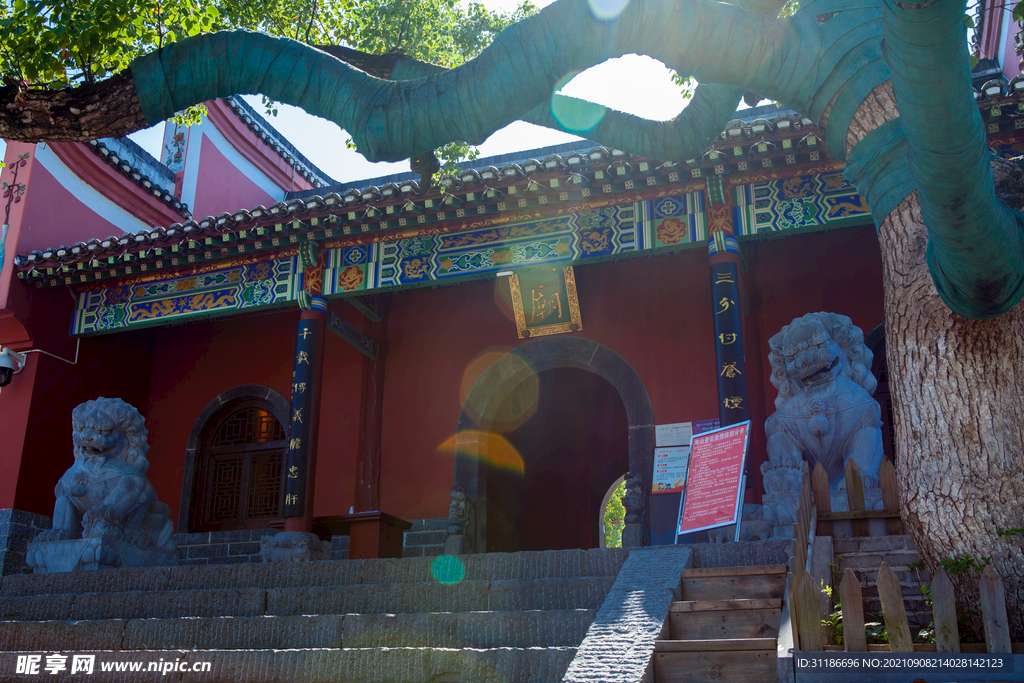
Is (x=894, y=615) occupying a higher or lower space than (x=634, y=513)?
lower

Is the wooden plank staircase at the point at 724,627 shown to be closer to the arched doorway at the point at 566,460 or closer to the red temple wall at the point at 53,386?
the arched doorway at the point at 566,460

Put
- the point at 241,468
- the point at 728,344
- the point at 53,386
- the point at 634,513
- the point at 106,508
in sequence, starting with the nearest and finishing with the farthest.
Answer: the point at 106,508 → the point at 728,344 → the point at 634,513 → the point at 53,386 → the point at 241,468

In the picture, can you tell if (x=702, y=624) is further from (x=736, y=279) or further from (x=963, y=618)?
(x=736, y=279)

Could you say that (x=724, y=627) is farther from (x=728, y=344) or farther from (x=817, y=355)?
(x=728, y=344)

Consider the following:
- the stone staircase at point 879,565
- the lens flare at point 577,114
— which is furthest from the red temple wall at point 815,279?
the lens flare at point 577,114

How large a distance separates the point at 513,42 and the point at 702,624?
2346mm

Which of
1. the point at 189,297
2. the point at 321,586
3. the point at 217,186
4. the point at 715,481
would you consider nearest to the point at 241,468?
the point at 189,297

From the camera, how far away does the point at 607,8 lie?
349cm

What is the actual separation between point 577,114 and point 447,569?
7.96 feet

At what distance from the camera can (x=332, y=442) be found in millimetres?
9641

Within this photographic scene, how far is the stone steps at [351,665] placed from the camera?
338cm

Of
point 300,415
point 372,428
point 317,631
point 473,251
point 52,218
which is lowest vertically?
point 317,631

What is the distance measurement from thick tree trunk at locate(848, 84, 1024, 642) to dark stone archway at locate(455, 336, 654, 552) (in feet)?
17.1

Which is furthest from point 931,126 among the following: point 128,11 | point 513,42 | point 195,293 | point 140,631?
point 195,293
